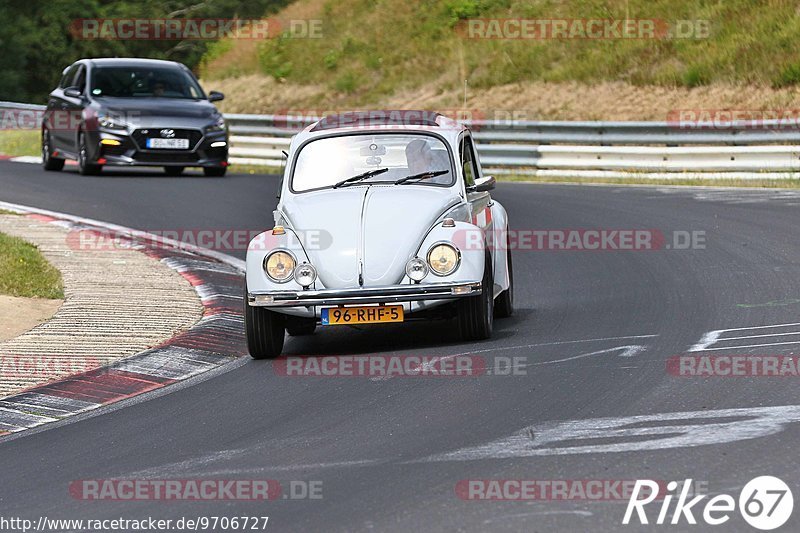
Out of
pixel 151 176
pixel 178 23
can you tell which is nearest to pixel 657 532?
pixel 151 176

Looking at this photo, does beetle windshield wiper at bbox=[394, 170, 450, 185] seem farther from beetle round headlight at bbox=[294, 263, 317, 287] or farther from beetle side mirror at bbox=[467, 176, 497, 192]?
beetle round headlight at bbox=[294, 263, 317, 287]

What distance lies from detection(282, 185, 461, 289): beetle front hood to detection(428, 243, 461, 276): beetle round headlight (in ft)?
0.43

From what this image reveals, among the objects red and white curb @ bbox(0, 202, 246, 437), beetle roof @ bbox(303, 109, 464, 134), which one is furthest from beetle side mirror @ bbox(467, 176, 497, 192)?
red and white curb @ bbox(0, 202, 246, 437)

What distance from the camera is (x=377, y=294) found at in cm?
964

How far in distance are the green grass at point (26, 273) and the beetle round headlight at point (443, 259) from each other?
3.71 m

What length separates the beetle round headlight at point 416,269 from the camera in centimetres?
972

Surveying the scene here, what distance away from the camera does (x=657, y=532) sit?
5.40 m

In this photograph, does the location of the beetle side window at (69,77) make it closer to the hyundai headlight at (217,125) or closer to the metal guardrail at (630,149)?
the hyundai headlight at (217,125)

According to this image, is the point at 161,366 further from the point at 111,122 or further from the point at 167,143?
the point at 111,122

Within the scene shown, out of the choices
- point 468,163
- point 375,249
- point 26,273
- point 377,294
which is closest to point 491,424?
point 377,294

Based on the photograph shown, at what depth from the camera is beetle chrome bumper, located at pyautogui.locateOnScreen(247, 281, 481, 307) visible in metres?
9.65

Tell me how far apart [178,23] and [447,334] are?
5519 centimetres

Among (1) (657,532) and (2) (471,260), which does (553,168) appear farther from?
(1) (657,532)

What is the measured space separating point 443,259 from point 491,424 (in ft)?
8.34
